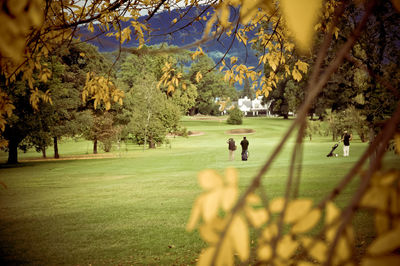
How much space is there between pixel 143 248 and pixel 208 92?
60731 millimetres

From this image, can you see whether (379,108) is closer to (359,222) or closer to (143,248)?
(359,222)

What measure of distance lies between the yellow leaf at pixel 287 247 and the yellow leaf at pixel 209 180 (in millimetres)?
190

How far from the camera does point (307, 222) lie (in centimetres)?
52

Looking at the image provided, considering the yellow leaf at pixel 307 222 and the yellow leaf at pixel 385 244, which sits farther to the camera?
the yellow leaf at pixel 307 222

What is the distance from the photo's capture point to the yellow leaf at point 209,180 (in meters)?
0.48

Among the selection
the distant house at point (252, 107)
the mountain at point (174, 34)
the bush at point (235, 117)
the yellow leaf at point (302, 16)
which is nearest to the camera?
the yellow leaf at point (302, 16)

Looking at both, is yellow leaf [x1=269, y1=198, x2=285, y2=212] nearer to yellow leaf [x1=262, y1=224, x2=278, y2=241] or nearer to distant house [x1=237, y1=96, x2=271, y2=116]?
yellow leaf [x1=262, y1=224, x2=278, y2=241]

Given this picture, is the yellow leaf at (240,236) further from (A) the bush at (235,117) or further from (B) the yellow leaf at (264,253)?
(A) the bush at (235,117)

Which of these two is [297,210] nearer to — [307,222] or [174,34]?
[307,222]

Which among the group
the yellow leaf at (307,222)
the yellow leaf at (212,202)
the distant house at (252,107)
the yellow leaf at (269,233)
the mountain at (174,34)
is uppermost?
the distant house at (252,107)

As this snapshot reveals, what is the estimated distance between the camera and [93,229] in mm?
6059

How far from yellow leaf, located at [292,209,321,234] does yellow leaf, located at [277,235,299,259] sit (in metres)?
0.04

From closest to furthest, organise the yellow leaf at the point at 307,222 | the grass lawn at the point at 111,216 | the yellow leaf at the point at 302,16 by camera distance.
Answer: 1. the yellow leaf at the point at 302,16
2. the yellow leaf at the point at 307,222
3. the grass lawn at the point at 111,216

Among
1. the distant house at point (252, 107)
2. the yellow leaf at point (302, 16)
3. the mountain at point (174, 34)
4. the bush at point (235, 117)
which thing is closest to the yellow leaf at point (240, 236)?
the yellow leaf at point (302, 16)
